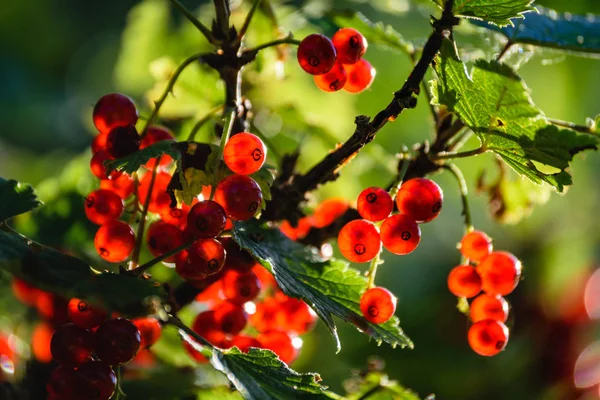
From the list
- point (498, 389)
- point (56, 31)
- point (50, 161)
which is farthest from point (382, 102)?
point (56, 31)

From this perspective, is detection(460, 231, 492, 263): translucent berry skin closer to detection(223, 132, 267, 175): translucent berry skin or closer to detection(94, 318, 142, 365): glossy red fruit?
detection(223, 132, 267, 175): translucent berry skin

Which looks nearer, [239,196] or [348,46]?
[239,196]

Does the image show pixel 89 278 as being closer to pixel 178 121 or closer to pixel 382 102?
pixel 178 121

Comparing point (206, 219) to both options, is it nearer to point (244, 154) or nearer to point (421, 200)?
point (244, 154)

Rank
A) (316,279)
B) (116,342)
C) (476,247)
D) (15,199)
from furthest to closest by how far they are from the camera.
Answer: (476,247) → (316,279) → (15,199) → (116,342)

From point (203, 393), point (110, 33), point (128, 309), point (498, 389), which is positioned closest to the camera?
point (128, 309)

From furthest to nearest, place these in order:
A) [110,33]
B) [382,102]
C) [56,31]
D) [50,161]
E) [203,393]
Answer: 1. [110,33]
2. [56,31]
3. [50,161]
4. [382,102]
5. [203,393]

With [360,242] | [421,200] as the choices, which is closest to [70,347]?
[360,242]

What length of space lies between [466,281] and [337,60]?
50 centimetres

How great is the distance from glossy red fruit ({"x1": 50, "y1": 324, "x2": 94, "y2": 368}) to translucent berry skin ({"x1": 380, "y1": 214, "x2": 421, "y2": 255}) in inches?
20.7

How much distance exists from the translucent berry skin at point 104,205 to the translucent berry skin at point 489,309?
0.71 metres

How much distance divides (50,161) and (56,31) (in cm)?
260

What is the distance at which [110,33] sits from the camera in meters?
5.68

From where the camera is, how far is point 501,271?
133cm
